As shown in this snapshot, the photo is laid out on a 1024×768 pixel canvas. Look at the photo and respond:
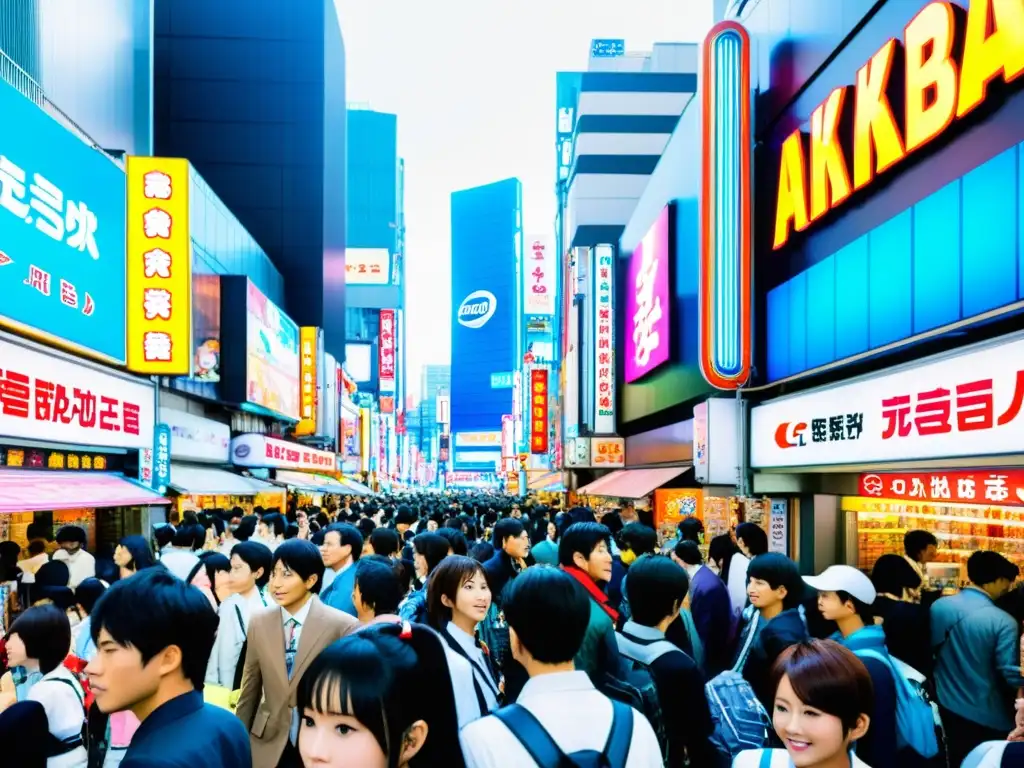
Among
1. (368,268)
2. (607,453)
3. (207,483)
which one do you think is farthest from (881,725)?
(368,268)

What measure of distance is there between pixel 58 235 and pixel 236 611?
29.9 feet

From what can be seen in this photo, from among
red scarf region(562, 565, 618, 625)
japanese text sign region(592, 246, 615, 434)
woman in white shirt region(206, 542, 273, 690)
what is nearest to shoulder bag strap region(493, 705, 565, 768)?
red scarf region(562, 565, 618, 625)

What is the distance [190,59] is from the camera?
152 ft

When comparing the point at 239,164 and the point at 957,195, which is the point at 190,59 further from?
the point at 957,195

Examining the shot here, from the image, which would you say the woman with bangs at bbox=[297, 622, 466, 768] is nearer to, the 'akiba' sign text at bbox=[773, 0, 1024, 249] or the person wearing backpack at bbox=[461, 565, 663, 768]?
the person wearing backpack at bbox=[461, 565, 663, 768]

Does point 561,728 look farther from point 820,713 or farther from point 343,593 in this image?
point 343,593

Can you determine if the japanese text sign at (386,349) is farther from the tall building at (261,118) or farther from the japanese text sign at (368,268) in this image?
the tall building at (261,118)

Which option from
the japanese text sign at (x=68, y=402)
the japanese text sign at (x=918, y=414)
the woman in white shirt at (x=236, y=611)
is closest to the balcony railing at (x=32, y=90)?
the japanese text sign at (x=68, y=402)

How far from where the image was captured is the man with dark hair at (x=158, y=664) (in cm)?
257

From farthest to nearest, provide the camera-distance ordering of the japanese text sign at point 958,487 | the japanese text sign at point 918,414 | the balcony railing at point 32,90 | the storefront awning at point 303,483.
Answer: the storefront awning at point 303,483 → the balcony railing at point 32,90 → the japanese text sign at point 958,487 → the japanese text sign at point 918,414

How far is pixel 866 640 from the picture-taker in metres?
4.07

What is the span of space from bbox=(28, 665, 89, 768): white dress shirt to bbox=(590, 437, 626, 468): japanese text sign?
23.4 m

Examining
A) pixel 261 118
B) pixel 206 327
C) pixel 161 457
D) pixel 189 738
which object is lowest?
pixel 189 738

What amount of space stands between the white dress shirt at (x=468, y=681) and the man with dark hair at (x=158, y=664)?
1.00 meters
